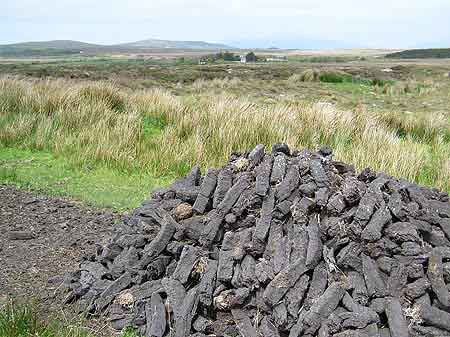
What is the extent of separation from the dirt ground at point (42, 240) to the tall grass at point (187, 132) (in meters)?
2.12

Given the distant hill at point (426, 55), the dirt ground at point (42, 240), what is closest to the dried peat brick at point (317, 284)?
the dirt ground at point (42, 240)

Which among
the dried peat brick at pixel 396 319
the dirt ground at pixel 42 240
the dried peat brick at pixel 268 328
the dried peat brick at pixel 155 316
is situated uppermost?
the dried peat brick at pixel 396 319

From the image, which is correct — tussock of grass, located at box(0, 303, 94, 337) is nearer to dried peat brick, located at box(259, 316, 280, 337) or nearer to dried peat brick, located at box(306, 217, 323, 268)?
dried peat brick, located at box(259, 316, 280, 337)

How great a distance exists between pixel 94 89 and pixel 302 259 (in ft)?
35.6

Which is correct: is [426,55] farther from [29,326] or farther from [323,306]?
[29,326]

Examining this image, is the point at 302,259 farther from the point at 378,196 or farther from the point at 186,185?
the point at 186,185

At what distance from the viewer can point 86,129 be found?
10.8 meters

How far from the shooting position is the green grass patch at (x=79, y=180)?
301 inches

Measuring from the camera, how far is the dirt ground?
15.8ft

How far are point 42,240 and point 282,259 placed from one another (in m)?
2.98

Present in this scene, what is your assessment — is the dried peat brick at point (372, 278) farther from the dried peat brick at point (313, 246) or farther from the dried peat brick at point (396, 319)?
the dried peat brick at point (313, 246)

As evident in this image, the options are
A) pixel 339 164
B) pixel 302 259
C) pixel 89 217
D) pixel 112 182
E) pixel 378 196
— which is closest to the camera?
pixel 302 259

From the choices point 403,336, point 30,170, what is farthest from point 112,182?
point 403,336

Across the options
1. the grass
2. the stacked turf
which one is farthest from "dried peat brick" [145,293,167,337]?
the grass
